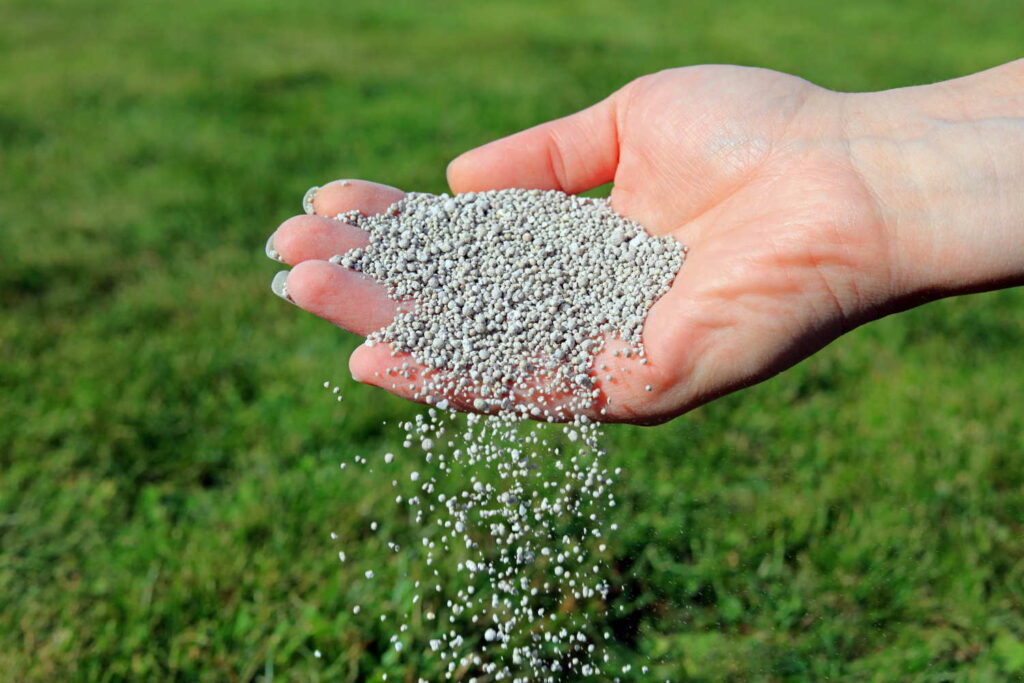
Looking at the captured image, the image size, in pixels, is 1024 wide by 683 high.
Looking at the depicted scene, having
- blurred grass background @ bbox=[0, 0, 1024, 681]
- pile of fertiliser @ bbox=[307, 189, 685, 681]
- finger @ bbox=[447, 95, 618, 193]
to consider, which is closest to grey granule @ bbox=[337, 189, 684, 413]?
pile of fertiliser @ bbox=[307, 189, 685, 681]

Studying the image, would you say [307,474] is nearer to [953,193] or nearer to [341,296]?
[341,296]

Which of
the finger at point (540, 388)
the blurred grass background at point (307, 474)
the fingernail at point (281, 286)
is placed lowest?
the blurred grass background at point (307, 474)

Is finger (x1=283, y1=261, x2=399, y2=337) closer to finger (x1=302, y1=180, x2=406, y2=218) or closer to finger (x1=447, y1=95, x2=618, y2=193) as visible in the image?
finger (x1=302, y1=180, x2=406, y2=218)

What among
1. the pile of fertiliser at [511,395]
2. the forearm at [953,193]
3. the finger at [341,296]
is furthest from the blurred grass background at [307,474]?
the forearm at [953,193]

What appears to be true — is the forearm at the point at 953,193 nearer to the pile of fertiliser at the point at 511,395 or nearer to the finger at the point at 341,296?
the pile of fertiliser at the point at 511,395

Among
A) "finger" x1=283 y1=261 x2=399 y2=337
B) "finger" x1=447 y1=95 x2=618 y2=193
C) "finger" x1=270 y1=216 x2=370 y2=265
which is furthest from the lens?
"finger" x1=447 y1=95 x2=618 y2=193

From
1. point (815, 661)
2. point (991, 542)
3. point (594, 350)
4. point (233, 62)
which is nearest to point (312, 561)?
point (594, 350)
